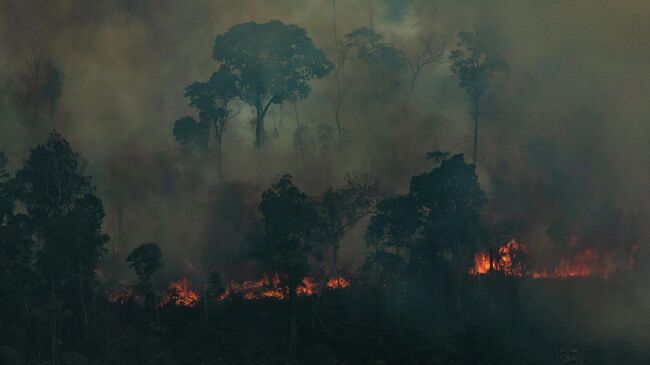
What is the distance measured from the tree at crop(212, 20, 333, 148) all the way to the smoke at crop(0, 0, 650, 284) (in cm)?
1227

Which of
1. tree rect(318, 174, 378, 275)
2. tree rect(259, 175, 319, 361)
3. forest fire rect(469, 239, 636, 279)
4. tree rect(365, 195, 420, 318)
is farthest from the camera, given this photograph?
forest fire rect(469, 239, 636, 279)

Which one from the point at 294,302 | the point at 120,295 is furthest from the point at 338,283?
the point at 120,295

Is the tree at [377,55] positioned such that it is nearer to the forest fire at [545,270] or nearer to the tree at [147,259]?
the forest fire at [545,270]

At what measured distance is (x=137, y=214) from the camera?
11506cm

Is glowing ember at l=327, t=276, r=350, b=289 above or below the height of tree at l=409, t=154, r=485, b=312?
below

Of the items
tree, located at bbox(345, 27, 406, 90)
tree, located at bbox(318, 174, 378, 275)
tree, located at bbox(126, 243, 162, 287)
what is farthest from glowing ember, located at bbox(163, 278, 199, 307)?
tree, located at bbox(345, 27, 406, 90)

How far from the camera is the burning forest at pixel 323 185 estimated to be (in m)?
83.2

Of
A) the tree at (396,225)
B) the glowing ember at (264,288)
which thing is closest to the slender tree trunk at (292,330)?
the glowing ember at (264,288)

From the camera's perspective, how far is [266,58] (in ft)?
357

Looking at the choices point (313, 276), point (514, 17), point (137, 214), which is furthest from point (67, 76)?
point (514, 17)

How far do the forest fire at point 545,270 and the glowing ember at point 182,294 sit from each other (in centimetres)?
3764

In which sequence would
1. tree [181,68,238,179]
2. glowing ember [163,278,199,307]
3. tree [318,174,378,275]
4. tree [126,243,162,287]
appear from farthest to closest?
tree [181,68,238,179]
glowing ember [163,278,199,307]
tree [318,174,378,275]
tree [126,243,162,287]

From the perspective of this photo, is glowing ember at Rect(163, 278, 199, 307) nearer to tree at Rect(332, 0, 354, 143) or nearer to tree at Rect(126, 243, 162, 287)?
tree at Rect(126, 243, 162, 287)

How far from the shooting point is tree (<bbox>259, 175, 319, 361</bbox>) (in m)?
83.2
